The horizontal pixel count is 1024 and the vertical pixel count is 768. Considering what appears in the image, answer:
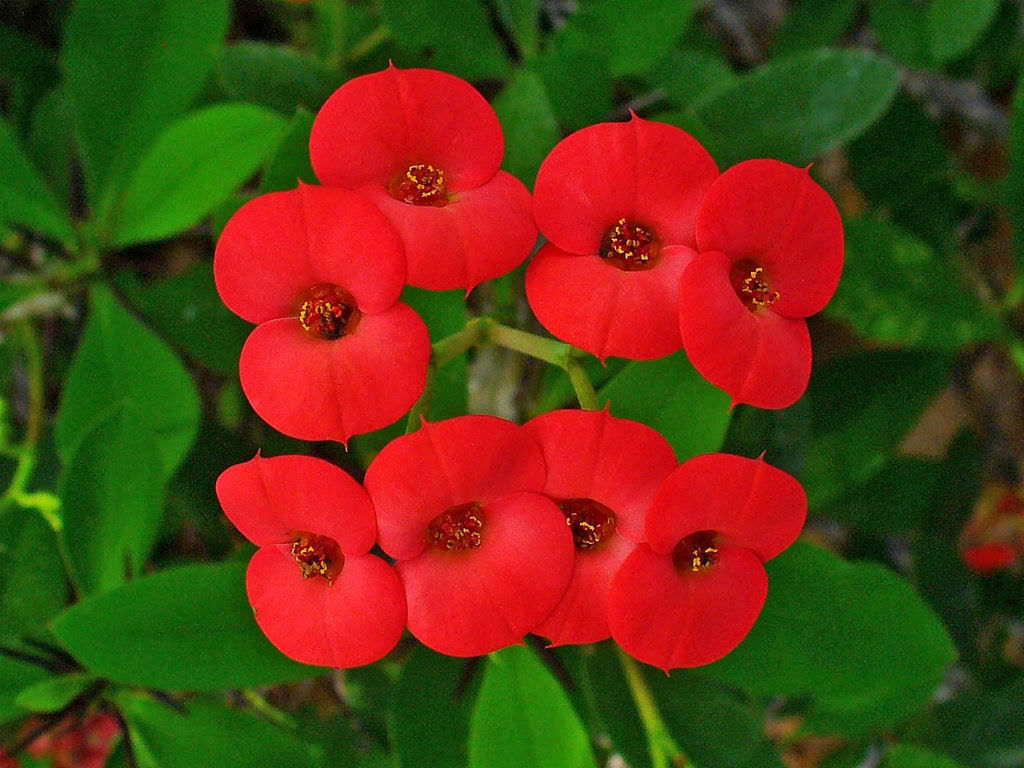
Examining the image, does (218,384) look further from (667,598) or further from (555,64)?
(667,598)

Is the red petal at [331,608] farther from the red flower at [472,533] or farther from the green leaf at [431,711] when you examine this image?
the green leaf at [431,711]

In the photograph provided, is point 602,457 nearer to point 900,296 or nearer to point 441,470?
point 441,470

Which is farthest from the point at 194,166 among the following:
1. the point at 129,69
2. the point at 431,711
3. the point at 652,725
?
the point at 652,725

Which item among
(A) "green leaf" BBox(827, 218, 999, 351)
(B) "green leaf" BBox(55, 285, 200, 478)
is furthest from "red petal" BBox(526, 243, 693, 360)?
(A) "green leaf" BBox(827, 218, 999, 351)

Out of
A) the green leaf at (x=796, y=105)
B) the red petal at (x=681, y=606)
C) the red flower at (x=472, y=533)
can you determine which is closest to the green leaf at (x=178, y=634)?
the red flower at (x=472, y=533)

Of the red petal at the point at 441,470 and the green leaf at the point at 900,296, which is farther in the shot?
the green leaf at the point at 900,296

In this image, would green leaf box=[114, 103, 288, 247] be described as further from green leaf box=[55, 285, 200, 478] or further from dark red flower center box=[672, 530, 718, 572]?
dark red flower center box=[672, 530, 718, 572]
